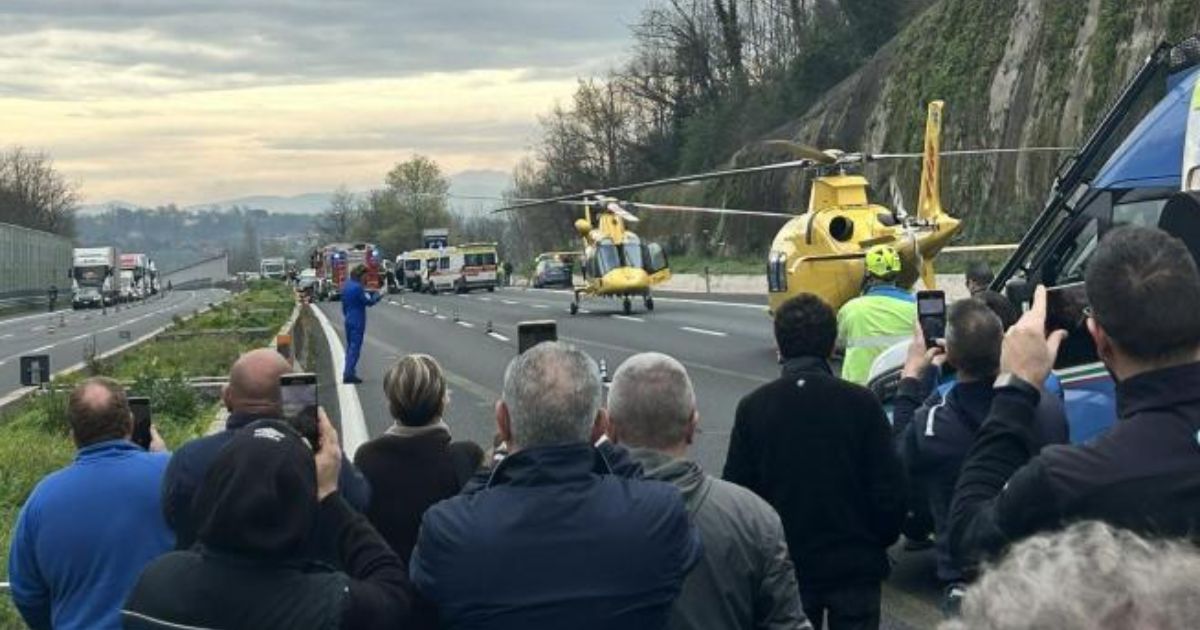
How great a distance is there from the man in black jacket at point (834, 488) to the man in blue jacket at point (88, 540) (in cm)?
203

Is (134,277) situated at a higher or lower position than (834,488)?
lower

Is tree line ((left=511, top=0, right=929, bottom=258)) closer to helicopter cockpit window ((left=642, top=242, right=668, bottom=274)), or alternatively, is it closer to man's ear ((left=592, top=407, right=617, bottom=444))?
helicopter cockpit window ((left=642, top=242, right=668, bottom=274))

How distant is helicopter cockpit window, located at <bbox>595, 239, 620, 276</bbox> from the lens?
141ft

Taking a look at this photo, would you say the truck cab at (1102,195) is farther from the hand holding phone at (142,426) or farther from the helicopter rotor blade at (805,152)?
the helicopter rotor blade at (805,152)

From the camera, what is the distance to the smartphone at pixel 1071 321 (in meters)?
5.05

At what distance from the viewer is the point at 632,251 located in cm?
4322

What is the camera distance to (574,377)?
3.91m

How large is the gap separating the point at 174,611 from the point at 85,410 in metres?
1.51

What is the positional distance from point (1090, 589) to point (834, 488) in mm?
3707

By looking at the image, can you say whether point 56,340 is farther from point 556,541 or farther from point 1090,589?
point 1090,589

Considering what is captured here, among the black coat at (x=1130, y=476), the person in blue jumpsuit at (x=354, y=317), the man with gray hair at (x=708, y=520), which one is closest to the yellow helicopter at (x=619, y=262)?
the person in blue jumpsuit at (x=354, y=317)

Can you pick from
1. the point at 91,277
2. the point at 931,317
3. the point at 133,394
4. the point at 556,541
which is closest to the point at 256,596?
the point at 556,541

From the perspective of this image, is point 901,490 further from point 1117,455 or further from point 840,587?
point 1117,455

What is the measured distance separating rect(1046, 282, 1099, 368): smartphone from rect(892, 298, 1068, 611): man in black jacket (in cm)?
21
